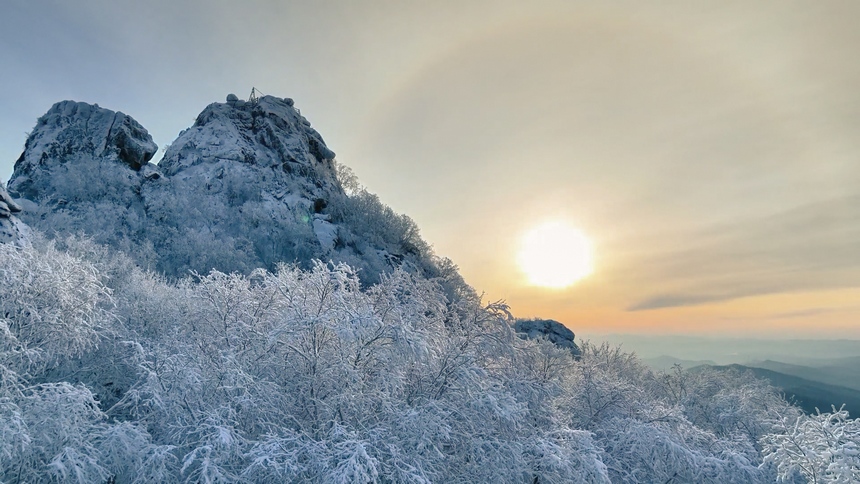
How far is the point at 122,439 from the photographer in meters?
8.79

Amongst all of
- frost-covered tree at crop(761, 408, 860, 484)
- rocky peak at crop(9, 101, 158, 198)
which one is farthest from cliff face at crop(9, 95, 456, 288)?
frost-covered tree at crop(761, 408, 860, 484)

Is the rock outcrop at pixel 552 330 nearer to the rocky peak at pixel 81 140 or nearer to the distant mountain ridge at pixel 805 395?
the distant mountain ridge at pixel 805 395

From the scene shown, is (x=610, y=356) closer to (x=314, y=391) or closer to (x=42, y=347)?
(x=314, y=391)

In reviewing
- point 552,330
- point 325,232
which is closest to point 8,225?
point 325,232

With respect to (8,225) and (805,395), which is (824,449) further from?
(805,395)

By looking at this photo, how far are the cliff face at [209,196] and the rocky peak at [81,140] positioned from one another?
127 millimetres

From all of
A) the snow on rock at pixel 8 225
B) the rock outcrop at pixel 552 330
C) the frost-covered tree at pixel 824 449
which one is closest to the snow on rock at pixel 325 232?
the rock outcrop at pixel 552 330

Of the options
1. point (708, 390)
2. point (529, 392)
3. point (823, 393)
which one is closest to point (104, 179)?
point (529, 392)

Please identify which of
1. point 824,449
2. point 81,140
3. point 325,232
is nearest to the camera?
point 824,449

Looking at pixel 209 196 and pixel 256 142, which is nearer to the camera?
pixel 209 196

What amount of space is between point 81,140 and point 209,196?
16.0m

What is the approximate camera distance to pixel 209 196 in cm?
4691

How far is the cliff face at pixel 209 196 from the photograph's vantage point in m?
37.8

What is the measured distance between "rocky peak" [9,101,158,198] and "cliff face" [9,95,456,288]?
0.13 meters
